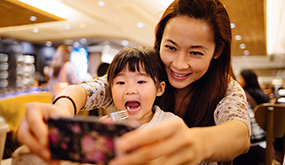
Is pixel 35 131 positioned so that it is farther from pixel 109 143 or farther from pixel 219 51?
pixel 219 51

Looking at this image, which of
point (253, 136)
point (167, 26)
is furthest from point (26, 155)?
point (253, 136)

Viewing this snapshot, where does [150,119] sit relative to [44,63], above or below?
below

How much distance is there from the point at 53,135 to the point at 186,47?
69cm

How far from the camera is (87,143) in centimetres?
40

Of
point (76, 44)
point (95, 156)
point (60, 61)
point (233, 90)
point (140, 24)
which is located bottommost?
point (95, 156)

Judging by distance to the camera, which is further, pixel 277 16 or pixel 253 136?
pixel 277 16

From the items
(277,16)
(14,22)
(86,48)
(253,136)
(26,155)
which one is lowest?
(253,136)

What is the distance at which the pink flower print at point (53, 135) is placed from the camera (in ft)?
1.37

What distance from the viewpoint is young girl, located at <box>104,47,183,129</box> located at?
93 centimetres

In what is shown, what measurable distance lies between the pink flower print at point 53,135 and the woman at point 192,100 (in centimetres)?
2

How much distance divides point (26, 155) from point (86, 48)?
757 centimetres

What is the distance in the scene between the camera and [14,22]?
88cm

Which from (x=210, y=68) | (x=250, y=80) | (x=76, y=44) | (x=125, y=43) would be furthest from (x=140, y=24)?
(x=210, y=68)

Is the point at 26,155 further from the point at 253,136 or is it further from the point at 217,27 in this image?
the point at 253,136
